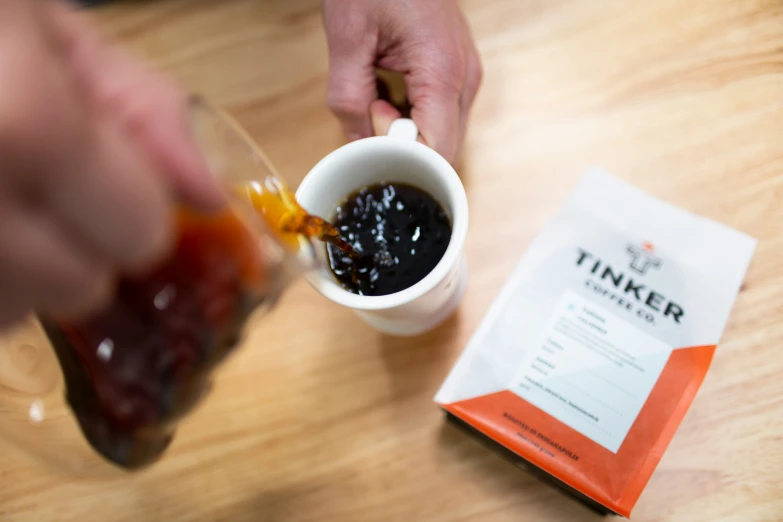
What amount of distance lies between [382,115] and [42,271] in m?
0.36

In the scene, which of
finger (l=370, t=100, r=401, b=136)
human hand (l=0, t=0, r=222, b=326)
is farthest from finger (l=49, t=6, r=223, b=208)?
finger (l=370, t=100, r=401, b=136)

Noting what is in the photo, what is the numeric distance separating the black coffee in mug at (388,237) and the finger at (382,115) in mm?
55

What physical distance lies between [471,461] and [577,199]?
29 cm

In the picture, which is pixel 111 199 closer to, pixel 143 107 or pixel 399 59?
pixel 143 107

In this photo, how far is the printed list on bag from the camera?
1.56 feet

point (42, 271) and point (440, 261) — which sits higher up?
point (42, 271)

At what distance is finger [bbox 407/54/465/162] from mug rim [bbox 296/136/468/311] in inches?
1.7

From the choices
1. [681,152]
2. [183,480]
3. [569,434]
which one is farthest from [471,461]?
[681,152]

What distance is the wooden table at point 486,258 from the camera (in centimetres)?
48

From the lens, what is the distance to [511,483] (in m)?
0.48

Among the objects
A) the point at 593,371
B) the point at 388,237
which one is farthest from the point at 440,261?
the point at 593,371

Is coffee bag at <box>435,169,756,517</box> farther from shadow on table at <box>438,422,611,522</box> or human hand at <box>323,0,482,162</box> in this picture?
human hand at <box>323,0,482,162</box>

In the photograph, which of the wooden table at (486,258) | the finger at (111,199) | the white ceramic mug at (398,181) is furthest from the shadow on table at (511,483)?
the finger at (111,199)

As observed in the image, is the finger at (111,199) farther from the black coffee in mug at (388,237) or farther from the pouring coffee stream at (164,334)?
the black coffee in mug at (388,237)
